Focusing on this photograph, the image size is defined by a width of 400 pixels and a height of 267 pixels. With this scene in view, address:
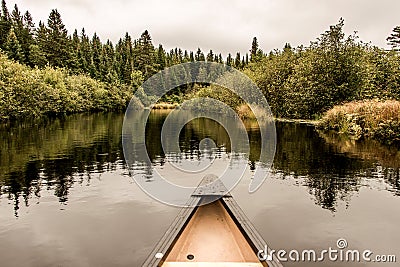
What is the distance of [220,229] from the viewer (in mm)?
6898

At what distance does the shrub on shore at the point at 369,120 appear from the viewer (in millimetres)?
23078

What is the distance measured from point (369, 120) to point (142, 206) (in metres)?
A: 21.2

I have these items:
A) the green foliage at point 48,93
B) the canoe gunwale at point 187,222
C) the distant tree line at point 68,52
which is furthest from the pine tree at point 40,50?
the canoe gunwale at point 187,222

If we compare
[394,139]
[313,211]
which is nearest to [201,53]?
[394,139]

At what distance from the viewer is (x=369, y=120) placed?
26.0 meters

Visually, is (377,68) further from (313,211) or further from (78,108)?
(78,108)

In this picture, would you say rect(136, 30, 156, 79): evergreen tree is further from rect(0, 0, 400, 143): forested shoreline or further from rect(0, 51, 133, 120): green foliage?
rect(0, 0, 400, 143): forested shoreline

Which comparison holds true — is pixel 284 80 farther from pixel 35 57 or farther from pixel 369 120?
pixel 35 57

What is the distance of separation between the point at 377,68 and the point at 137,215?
36055 mm

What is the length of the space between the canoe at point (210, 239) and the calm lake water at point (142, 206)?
151 centimetres

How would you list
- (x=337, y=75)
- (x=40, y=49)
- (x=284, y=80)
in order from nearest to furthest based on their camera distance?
(x=337, y=75) → (x=284, y=80) → (x=40, y=49)

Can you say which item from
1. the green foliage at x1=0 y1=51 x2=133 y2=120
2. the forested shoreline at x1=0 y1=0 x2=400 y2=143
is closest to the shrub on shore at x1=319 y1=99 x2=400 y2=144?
the forested shoreline at x1=0 y1=0 x2=400 y2=143

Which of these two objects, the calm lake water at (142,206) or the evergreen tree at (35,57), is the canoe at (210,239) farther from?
the evergreen tree at (35,57)

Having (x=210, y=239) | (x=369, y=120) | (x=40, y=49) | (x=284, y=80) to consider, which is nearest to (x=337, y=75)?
(x=284, y=80)
